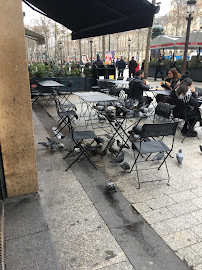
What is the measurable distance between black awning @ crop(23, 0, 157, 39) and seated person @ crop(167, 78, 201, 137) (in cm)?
176

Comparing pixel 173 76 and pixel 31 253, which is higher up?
pixel 173 76

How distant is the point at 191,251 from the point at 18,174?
7.51 feet

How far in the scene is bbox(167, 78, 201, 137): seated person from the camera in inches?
225

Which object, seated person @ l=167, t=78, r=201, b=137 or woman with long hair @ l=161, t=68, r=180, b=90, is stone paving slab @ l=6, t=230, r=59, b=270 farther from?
woman with long hair @ l=161, t=68, r=180, b=90

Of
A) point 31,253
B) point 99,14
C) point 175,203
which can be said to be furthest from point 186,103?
point 31,253

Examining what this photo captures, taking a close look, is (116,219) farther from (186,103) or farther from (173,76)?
(173,76)

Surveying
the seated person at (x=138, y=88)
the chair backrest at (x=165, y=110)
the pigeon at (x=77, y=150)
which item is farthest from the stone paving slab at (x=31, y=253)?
the seated person at (x=138, y=88)

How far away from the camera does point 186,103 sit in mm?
5887

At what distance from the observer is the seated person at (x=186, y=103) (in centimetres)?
572

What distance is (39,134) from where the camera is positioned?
6.12m

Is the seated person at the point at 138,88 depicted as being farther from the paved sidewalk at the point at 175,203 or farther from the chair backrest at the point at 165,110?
the paved sidewalk at the point at 175,203

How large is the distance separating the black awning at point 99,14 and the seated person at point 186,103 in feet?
5.76

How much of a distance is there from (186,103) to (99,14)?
3479 mm

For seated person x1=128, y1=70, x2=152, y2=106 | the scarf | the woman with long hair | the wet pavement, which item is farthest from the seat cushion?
the woman with long hair
